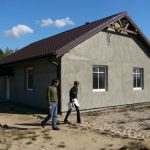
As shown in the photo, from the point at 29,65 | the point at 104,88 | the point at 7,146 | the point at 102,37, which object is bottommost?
the point at 7,146

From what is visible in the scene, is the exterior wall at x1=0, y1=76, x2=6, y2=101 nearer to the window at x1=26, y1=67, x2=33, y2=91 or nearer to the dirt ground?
the window at x1=26, y1=67, x2=33, y2=91

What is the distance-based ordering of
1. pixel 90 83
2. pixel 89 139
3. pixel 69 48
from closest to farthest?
pixel 89 139, pixel 69 48, pixel 90 83

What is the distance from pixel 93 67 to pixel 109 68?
122 centimetres

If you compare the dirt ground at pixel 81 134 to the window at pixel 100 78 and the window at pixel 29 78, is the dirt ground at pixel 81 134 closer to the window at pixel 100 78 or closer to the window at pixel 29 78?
the window at pixel 100 78

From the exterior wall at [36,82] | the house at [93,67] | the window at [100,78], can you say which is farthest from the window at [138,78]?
the exterior wall at [36,82]

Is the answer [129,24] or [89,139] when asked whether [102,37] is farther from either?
[89,139]

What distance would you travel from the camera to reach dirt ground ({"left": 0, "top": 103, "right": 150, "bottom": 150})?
8.15 metres

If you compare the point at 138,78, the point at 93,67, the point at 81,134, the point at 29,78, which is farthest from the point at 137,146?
the point at 138,78

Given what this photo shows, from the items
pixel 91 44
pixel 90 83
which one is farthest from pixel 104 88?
pixel 91 44

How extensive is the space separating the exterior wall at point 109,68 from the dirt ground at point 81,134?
5.95 feet

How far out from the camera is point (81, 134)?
31.6 ft

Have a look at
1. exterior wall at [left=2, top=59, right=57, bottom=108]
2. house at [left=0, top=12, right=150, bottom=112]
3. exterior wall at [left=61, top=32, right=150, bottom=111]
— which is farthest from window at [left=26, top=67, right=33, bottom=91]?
exterior wall at [left=61, top=32, right=150, bottom=111]

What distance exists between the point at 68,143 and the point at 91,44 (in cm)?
805

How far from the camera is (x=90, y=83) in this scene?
51.1 feet
